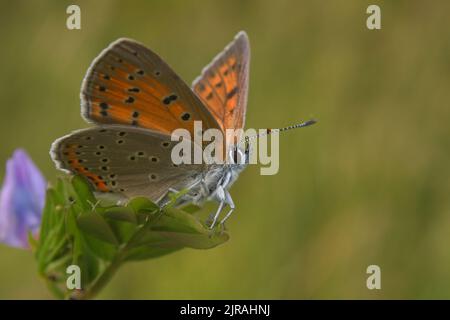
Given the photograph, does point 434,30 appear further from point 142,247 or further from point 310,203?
point 142,247

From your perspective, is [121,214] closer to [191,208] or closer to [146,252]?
[146,252]

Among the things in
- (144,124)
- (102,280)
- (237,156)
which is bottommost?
(102,280)

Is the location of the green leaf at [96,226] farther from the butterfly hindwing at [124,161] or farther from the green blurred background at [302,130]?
the green blurred background at [302,130]

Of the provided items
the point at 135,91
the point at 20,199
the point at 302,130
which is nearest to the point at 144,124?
the point at 135,91

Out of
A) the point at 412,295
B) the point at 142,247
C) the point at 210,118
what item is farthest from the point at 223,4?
the point at 142,247

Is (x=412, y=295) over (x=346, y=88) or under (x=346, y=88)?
under

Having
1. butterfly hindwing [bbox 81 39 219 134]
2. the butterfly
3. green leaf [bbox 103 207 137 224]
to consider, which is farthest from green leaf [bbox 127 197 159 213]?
butterfly hindwing [bbox 81 39 219 134]

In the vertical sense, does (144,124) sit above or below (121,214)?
above

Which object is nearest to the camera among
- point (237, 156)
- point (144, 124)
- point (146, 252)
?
point (146, 252)
